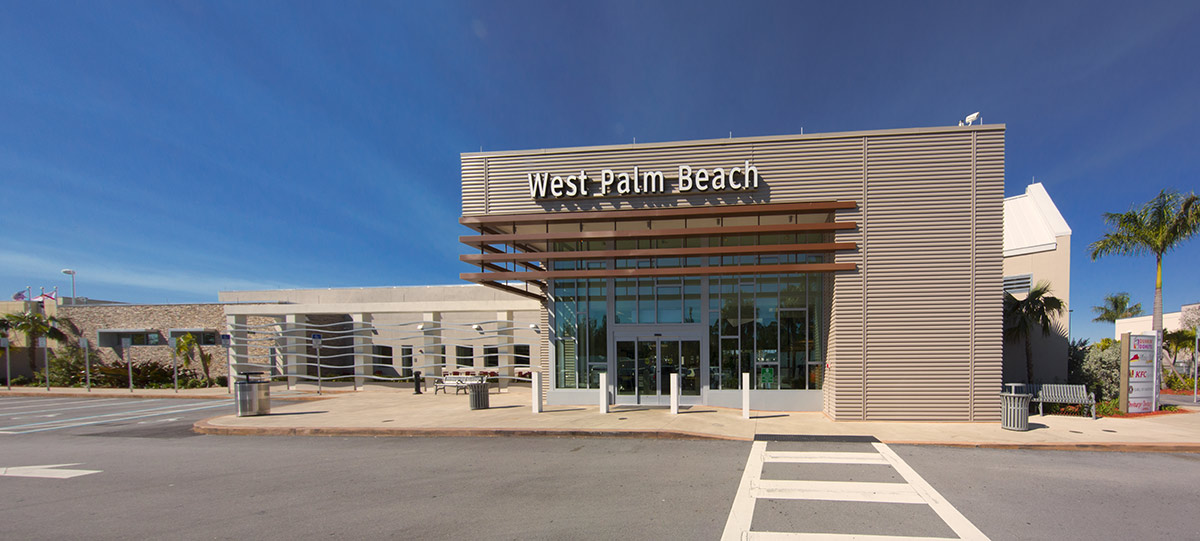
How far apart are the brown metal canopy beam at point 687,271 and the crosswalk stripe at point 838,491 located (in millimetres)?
5959

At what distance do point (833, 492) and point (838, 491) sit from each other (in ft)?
0.29

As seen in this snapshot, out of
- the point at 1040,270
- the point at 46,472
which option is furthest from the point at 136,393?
the point at 1040,270

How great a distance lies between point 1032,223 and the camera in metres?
16.6

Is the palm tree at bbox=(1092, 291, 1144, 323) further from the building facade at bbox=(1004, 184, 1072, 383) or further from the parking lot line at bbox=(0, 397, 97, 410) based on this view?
the parking lot line at bbox=(0, 397, 97, 410)

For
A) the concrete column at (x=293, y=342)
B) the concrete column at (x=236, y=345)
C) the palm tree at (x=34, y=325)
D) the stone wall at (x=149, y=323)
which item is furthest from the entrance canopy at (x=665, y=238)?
the palm tree at (x=34, y=325)

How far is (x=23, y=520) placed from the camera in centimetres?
563

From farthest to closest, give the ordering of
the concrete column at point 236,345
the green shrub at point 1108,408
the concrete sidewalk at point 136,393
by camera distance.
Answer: the concrete column at point 236,345 < the concrete sidewalk at point 136,393 < the green shrub at point 1108,408

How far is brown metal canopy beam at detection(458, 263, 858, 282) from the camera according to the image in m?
11.6

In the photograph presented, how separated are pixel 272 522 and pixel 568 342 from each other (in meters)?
9.26

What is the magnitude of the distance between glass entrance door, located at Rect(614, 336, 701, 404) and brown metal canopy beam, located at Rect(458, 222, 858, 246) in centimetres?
330

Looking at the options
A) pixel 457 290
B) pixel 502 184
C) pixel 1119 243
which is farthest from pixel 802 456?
pixel 457 290

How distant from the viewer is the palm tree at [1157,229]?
15961mm

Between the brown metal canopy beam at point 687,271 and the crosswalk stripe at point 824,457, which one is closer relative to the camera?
the crosswalk stripe at point 824,457

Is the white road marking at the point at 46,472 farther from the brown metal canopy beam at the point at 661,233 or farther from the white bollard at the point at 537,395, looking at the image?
the white bollard at the point at 537,395
